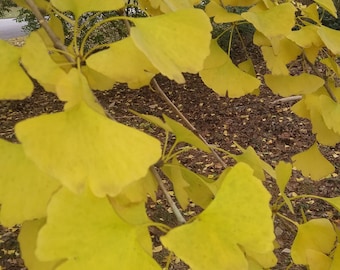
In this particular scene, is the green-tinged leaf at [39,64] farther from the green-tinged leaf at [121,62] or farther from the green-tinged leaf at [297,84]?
the green-tinged leaf at [297,84]

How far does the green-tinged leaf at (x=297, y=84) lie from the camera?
27.4 inches

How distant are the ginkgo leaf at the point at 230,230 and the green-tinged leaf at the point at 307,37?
0.27 m

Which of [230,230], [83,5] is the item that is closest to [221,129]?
[83,5]

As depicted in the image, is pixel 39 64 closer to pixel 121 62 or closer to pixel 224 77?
pixel 121 62

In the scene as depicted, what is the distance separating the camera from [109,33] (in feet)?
14.1

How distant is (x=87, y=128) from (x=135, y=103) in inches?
144

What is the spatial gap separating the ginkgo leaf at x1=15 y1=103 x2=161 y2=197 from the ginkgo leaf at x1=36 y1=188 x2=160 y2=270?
0.04 metres

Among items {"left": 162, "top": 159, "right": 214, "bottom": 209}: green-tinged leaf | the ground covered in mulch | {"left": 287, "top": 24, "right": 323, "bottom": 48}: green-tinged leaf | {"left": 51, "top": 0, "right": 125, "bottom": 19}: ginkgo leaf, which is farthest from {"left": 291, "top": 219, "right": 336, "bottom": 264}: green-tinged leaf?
the ground covered in mulch

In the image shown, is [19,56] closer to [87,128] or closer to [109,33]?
[87,128]

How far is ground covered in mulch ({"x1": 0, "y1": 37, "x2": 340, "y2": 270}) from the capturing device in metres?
2.32

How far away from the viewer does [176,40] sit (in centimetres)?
41

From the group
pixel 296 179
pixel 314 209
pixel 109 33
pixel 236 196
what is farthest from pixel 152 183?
pixel 109 33

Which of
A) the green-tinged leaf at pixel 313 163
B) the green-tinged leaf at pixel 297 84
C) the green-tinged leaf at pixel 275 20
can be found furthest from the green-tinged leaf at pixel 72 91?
the green-tinged leaf at pixel 313 163

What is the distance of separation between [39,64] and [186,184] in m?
0.23
